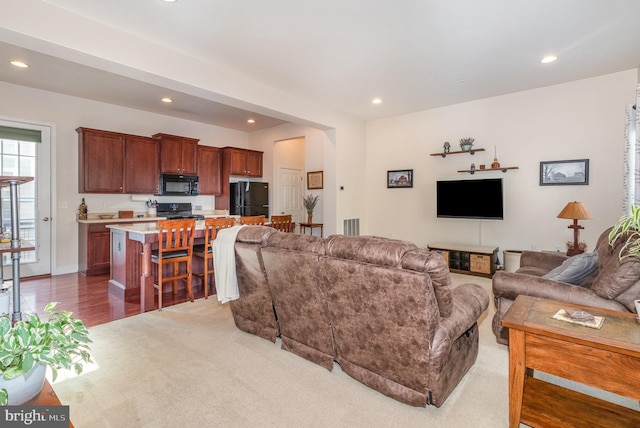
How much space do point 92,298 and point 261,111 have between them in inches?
134

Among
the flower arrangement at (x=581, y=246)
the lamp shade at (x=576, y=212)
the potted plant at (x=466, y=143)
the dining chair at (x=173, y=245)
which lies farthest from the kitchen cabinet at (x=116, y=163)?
the flower arrangement at (x=581, y=246)

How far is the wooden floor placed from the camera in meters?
3.40

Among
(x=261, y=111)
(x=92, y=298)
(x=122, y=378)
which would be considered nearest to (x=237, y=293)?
(x=122, y=378)

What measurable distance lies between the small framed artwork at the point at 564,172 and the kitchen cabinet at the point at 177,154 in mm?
6350

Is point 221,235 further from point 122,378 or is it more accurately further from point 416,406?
point 416,406

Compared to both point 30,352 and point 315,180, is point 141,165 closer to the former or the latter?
point 315,180

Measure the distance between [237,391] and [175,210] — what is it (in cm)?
529

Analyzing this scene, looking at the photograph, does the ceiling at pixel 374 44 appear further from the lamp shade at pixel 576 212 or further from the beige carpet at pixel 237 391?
the beige carpet at pixel 237 391

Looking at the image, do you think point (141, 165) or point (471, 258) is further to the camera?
point (141, 165)

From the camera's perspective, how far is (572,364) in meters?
1.48

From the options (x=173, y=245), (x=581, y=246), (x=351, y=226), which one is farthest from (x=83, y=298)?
(x=581, y=246)

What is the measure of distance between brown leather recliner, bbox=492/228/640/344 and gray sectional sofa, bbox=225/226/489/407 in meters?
0.41

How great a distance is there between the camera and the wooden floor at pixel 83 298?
11.1 feet

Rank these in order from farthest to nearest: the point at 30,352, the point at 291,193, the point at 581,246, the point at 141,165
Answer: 1. the point at 291,193
2. the point at 141,165
3. the point at 581,246
4. the point at 30,352
